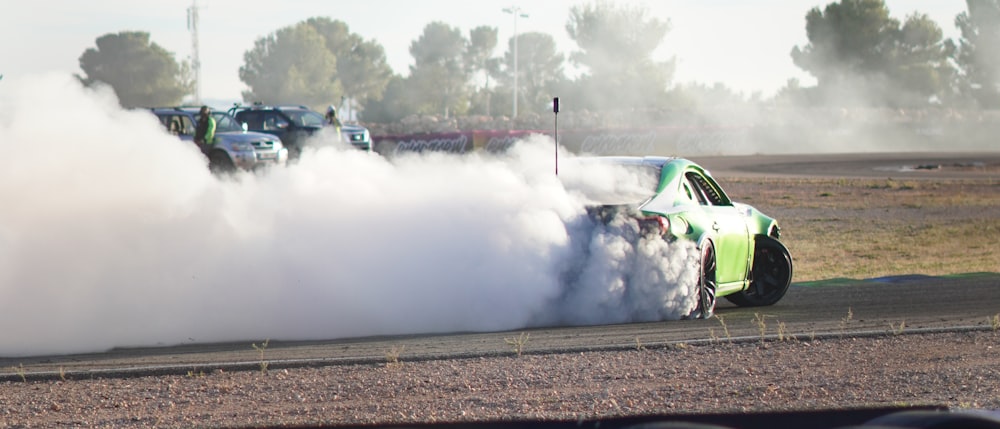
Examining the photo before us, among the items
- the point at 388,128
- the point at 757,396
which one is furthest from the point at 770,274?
the point at 388,128

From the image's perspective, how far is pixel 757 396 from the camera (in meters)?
7.67

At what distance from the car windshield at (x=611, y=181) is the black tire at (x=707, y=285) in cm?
72

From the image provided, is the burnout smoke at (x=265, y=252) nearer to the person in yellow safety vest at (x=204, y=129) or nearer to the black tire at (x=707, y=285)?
the black tire at (x=707, y=285)

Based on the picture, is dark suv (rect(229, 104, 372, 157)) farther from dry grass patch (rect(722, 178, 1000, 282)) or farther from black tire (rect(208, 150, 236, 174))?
dry grass patch (rect(722, 178, 1000, 282))

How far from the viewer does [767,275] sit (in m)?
13.0

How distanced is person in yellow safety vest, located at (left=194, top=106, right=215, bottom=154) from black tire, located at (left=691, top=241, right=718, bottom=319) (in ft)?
56.8

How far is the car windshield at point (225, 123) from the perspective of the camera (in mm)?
30172

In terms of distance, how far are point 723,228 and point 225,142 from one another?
19.4m

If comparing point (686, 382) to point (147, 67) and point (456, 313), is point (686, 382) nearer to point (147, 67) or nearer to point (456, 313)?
point (456, 313)

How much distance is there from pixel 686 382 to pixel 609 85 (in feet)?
326

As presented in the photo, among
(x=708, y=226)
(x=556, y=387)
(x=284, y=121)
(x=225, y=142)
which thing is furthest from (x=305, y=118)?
(x=556, y=387)

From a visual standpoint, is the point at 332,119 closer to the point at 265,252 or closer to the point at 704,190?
the point at 704,190

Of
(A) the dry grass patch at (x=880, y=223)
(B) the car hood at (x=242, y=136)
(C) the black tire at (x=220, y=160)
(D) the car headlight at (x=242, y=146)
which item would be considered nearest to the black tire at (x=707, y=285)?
(A) the dry grass patch at (x=880, y=223)

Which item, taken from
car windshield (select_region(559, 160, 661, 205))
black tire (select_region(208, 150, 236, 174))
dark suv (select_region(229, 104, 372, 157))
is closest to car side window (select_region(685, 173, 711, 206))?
car windshield (select_region(559, 160, 661, 205))
